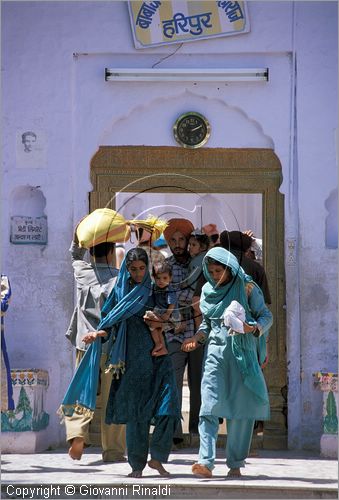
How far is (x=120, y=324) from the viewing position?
307 inches

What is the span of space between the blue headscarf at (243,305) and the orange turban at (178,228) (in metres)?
1.54

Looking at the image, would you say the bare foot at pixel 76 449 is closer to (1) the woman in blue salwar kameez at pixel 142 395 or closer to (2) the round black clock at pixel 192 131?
(1) the woman in blue salwar kameez at pixel 142 395

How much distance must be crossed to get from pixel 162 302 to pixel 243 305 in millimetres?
525

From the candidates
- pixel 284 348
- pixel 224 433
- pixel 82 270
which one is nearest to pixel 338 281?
pixel 284 348

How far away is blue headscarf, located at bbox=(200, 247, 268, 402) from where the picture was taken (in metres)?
7.70

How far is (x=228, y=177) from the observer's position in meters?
9.84

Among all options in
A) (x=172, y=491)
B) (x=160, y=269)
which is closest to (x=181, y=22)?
(x=160, y=269)

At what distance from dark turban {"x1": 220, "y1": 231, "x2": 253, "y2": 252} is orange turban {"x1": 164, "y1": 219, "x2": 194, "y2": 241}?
0.45 meters

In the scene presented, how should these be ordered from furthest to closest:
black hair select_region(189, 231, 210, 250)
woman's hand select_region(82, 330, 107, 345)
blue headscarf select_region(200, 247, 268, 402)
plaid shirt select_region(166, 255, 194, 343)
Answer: black hair select_region(189, 231, 210, 250)
plaid shirt select_region(166, 255, 194, 343)
woman's hand select_region(82, 330, 107, 345)
blue headscarf select_region(200, 247, 268, 402)

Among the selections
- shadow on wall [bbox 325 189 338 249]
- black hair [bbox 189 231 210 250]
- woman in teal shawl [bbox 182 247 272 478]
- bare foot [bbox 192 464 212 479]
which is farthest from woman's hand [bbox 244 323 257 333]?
shadow on wall [bbox 325 189 338 249]

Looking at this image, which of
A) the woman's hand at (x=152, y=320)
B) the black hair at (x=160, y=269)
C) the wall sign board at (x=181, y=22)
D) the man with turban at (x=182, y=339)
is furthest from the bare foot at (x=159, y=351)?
the wall sign board at (x=181, y=22)

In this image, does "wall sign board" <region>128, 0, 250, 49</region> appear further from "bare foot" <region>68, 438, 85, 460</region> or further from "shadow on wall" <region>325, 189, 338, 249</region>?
"bare foot" <region>68, 438, 85, 460</region>

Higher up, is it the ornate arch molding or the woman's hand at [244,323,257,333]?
the ornate arch molding

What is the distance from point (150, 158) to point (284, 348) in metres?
1.85
